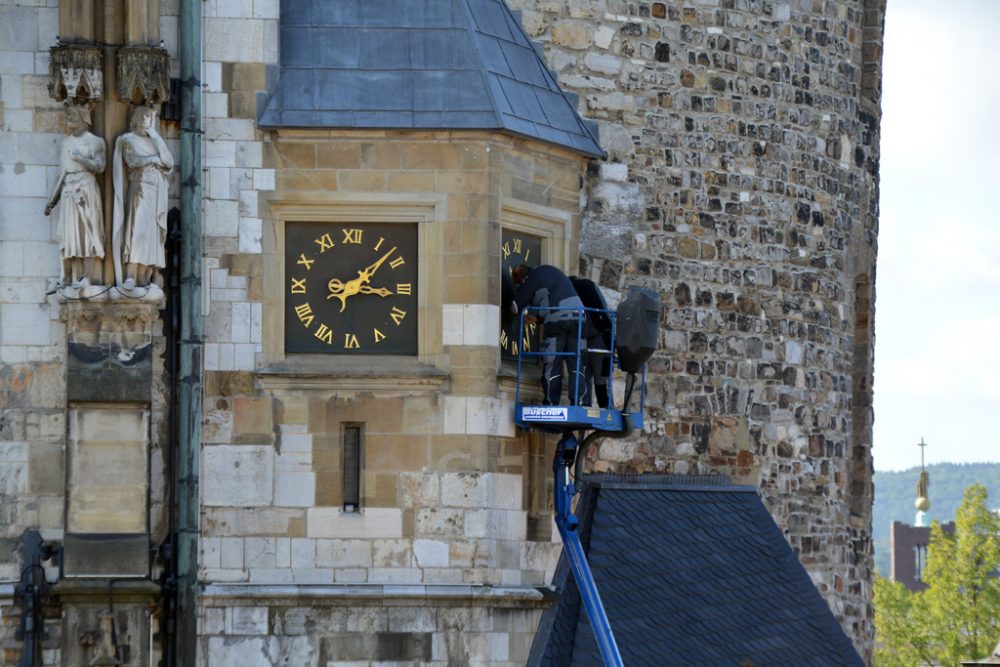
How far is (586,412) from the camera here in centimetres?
2006

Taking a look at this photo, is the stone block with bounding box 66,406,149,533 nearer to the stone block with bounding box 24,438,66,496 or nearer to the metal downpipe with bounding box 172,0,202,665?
the stone block with bounding box 24,438,66,496

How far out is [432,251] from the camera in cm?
2027

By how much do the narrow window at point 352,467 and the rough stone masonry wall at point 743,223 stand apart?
9.61 ft

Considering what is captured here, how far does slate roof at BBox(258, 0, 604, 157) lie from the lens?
66.4ft

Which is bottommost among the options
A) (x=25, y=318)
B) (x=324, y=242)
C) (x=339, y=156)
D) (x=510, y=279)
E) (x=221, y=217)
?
(x=25, y=318)

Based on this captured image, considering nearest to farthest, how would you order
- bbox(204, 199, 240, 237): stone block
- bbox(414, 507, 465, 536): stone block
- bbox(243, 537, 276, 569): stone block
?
bbox(243, 537, 276, 569): stone block < bbox(414, 507, 465, 536): stone block < bbox(204, 199, 240, 237): stone block

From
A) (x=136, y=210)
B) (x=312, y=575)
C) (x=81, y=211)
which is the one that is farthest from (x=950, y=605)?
(x=81, y=211)

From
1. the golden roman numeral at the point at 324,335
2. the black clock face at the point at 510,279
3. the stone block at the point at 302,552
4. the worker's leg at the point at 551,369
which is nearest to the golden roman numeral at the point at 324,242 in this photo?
the golden roman numeral at the point at 324,335

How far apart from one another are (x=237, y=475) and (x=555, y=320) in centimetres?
292

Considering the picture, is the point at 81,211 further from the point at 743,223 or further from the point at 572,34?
the point at 743,223

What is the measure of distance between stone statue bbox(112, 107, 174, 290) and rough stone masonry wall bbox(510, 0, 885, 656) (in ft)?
13.4

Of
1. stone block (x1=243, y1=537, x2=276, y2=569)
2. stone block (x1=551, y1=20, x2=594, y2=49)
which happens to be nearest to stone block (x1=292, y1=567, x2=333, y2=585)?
stone block (x1=243, y1=537, x2=276, y2=569)

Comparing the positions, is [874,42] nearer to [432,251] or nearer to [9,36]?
[432,251]

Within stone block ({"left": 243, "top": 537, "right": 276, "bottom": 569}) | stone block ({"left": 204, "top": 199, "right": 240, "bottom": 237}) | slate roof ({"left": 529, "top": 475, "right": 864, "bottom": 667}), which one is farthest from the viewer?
slate roof ({"left": 529, "top": 475, "right": 864, "bottom": 667})
